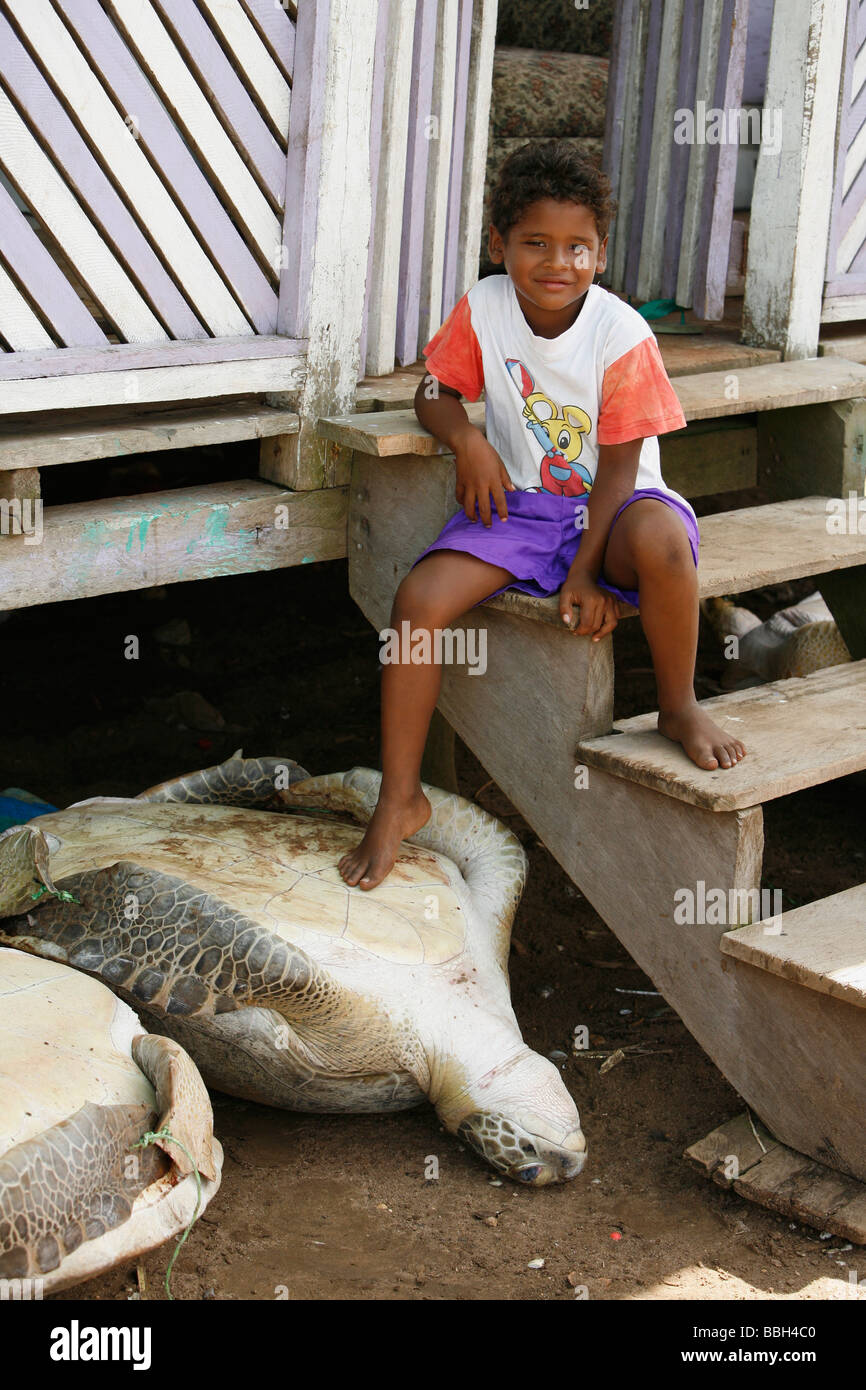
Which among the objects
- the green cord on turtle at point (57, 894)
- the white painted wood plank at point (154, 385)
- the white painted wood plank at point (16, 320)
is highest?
the white painted wood plank at point (16, 320)

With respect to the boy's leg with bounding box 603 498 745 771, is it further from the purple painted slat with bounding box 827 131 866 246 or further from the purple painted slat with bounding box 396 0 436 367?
the purple painted slat with bounding box 827 131 866 246

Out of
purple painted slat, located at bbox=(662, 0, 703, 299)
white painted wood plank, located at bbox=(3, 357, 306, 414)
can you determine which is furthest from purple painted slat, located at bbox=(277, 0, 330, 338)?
purple painted slat, located at bbox=(662, 0, 703, 299)

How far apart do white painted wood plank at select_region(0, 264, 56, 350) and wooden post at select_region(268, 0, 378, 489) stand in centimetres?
70

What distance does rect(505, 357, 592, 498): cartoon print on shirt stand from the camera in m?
3.29

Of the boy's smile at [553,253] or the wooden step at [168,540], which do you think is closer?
the boy's smile at [553,253]

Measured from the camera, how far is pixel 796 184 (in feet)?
14.0

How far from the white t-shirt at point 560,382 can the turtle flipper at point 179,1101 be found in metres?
1.61

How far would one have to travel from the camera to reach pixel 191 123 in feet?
11.2

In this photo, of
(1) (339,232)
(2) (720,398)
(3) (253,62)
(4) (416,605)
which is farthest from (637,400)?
(3) (253,62)

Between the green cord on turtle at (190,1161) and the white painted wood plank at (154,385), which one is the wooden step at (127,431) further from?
the green cord on turtle at (190,1161)

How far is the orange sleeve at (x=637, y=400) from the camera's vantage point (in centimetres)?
311

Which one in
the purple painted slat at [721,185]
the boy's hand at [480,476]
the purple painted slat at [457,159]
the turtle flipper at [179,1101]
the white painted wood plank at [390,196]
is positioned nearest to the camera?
the turtle flipper at [179,1101]

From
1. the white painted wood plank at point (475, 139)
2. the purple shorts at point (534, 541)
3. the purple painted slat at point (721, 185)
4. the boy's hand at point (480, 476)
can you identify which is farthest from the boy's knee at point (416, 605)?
the purple painted slat at point (721, 185)

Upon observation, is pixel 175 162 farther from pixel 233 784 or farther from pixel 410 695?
pixel 233 784
